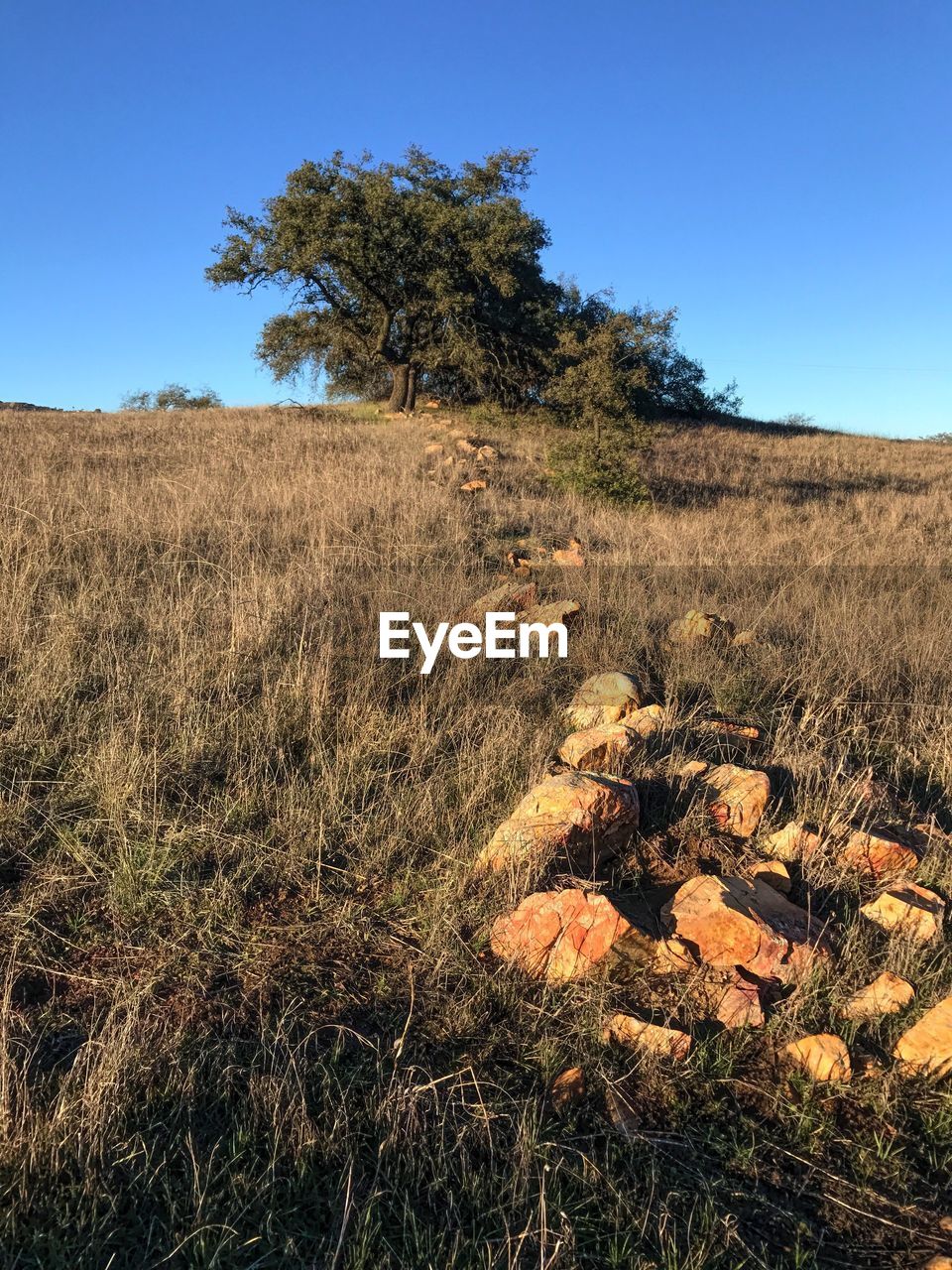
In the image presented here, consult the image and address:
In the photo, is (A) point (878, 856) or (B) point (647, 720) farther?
(B) point (647, 720)

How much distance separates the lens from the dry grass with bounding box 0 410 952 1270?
177 centimetres

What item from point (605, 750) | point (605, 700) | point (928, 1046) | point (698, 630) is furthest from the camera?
point (698, 630)

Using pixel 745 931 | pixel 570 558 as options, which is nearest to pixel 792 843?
pixel 745 931

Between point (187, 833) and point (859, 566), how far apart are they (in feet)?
26.2

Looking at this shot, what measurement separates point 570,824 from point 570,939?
48 cm

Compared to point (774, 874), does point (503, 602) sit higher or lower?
higher

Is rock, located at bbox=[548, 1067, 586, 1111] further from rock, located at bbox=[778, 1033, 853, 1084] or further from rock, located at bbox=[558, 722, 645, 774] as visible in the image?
rock, located at bbox=[558, 722, 645, 774]

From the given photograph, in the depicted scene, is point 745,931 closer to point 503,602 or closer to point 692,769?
point 692,769

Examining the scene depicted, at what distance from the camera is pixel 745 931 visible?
2535 millimetres

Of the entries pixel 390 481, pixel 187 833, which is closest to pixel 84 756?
pixel 187 833

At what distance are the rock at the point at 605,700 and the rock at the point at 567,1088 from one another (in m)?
2.13

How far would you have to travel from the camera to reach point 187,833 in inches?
119

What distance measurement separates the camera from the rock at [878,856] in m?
3.06

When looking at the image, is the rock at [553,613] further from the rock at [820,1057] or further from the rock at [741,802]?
the rock at [820,1057]
